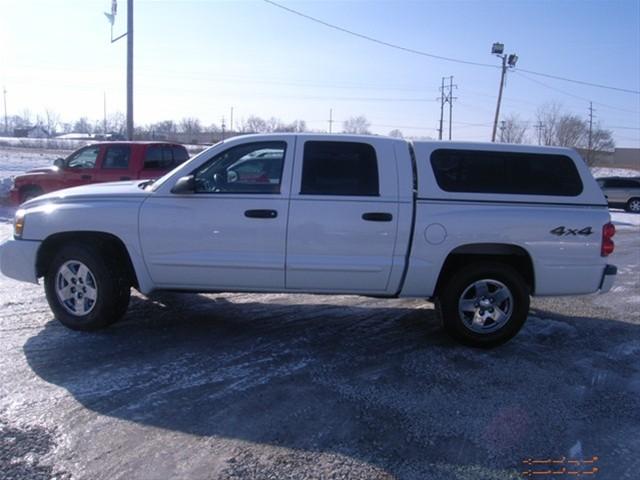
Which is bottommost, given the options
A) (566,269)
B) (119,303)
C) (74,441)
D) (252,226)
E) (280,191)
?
(74,441)

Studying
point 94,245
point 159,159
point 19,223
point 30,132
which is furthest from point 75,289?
point 30,132

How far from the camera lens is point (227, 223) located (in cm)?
506

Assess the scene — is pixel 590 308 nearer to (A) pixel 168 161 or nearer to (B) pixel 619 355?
(B) pixel 619 355

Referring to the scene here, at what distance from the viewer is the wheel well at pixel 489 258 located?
5.13m

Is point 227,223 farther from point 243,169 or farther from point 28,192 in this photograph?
point 28,192

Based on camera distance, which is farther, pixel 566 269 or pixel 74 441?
pixel 566 269

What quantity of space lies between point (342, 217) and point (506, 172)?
161 centimetres

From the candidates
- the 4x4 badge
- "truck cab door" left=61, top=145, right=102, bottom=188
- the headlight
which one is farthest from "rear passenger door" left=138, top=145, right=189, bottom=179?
the 4x4 badge

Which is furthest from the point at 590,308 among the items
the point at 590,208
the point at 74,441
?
the point at 74,441

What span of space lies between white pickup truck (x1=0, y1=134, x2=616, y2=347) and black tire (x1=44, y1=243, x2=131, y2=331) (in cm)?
1

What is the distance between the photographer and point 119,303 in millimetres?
5391

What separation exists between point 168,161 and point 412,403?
9.34 m

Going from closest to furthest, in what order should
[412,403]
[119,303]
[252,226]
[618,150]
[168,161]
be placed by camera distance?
[412,403] < [252,226] < [119,303] < [168,161] < [618,150]

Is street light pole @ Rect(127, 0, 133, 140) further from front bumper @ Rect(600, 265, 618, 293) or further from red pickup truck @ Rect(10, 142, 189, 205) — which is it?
front bumper @ Rect(600, 265, 618, 293)
